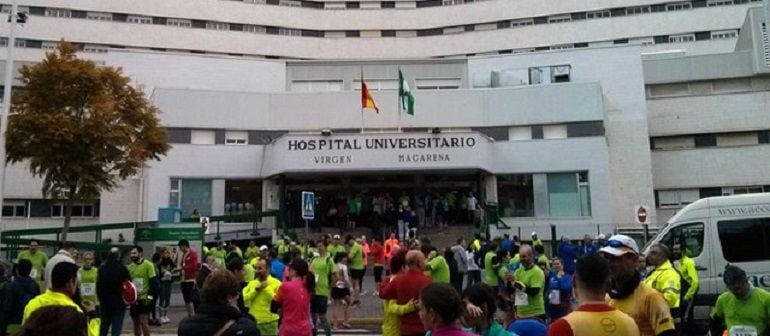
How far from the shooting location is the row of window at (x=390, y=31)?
42.8m

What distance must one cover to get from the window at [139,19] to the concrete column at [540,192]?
29.9m

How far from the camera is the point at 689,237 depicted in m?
12.7

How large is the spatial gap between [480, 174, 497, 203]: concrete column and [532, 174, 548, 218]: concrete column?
6.44ft

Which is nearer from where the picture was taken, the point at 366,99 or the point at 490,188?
the point at 366,99

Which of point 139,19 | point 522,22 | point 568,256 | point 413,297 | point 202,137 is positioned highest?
point 139,19

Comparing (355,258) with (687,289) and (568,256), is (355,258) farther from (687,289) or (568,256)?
(687,289)

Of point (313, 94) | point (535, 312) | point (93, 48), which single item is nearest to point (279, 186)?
point (313, 94)

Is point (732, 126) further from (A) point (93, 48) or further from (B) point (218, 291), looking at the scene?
(A) point (93, 48)

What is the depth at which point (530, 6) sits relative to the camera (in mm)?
45719

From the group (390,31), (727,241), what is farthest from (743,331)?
(390,31)

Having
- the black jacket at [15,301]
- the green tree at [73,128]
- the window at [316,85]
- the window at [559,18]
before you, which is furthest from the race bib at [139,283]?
the window at [559,18]

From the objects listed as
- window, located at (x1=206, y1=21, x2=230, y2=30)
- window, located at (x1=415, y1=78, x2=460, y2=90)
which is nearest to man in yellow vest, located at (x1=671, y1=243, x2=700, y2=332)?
window, located at (x1=415, y1=78, x2=460, y2=90)

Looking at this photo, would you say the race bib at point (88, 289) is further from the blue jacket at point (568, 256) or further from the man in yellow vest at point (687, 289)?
the blue jacket at point (568, 256)

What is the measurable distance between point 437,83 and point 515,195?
949 cm
